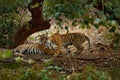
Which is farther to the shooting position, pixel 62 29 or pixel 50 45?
pixel 50 45

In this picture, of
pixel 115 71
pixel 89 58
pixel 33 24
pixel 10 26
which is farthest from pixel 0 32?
pixel 115 71

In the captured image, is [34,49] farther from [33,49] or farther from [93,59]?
[93,59]

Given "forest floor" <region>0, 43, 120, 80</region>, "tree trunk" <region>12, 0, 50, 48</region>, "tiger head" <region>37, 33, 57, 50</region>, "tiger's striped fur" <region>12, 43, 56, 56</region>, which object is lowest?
"forest floor" <region>0, 43, 120, 80</region>

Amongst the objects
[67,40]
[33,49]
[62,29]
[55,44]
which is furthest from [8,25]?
[62,29]

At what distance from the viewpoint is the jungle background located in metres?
3.13

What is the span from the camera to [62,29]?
6680 millimetres

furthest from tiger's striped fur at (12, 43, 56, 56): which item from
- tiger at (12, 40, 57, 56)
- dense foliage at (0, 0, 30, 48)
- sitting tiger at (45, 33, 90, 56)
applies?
dense foliage at (0, 0, 30, 48)

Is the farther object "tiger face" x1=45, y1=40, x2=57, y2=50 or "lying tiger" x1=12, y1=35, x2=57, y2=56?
"tiger face" x1=45, y1=40, x2=57, y2=50

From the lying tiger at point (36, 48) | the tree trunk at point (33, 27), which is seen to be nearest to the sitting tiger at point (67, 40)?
the lying tiger at point (36, 48)

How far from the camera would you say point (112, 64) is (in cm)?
718

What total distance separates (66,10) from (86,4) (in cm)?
22

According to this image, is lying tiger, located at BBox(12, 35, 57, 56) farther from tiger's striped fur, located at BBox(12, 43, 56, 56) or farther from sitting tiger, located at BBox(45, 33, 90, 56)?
sitting tiger, located at BBox(45, 33, 90, 56)

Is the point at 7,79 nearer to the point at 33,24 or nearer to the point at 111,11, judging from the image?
the point at 111,11

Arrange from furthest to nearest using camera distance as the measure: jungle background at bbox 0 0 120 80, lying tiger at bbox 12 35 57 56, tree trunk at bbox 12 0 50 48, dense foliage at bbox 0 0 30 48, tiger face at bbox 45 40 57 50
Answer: dense foliage at bbox 0 0 30 48
tiger face at bbox 45 40 57 50
lying tiger at bbox 12 35 57 56
tree trunk at bbox 12 0 50 48
jungle background at bbox 0 0 120 80
